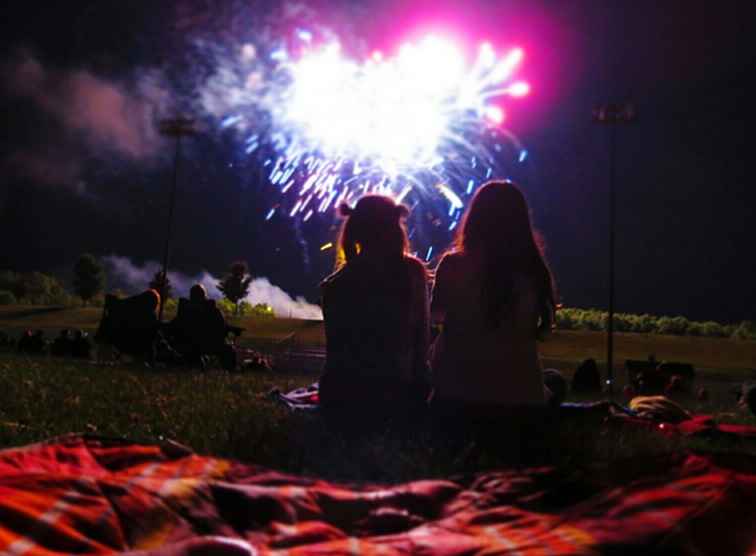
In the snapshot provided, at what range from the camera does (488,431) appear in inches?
166

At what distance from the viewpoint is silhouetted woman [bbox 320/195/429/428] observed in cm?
458

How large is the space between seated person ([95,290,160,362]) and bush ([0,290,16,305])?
221 ft


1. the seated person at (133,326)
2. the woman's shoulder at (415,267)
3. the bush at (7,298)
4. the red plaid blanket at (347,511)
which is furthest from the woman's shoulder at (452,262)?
the bush at (7,298)

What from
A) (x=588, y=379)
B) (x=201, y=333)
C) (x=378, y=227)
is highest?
(x=378, y=227)

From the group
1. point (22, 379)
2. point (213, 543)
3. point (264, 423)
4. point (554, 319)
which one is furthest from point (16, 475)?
point (22, 379)

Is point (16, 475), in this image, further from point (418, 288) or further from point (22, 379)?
point (22, 379)

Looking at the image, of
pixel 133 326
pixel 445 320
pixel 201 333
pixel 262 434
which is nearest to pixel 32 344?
pixel 133 326

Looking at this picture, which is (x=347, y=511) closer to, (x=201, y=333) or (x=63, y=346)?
(x=201, y=333)

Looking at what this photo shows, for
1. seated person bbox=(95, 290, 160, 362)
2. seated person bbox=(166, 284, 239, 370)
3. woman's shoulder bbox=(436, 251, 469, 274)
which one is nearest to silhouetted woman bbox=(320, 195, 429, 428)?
woman's shoulder bbox=(436, 251, 469, 274)

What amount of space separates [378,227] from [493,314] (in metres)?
0.99

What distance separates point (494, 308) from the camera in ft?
14.3

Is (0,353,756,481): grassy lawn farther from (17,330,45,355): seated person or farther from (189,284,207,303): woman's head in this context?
(17,330,45,355): seated person

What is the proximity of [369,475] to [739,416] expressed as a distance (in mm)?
5835

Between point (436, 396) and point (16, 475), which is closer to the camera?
point (16, 475)
